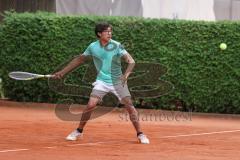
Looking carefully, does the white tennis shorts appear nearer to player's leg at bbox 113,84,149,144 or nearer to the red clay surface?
player's leg at bbox 113,84,149,144

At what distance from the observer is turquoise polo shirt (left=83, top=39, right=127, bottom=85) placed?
33.2ft

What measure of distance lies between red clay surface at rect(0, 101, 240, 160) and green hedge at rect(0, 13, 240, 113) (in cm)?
97

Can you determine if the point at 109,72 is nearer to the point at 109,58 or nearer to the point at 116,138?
the point at 109,58

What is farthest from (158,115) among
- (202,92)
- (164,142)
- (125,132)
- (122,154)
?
(122,154)

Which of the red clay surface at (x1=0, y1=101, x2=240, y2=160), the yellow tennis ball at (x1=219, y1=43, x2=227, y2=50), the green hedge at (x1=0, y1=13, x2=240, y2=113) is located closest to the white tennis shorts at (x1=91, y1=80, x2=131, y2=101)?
the red clay surface at (x1=0, y1=101, x2=240, y2=160)

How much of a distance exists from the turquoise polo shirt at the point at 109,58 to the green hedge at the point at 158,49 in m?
7.81

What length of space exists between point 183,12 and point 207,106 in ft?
15.6

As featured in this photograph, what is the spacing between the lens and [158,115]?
17.5 meters

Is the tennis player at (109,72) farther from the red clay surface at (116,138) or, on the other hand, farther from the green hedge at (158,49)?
the green hedge at (158,49)

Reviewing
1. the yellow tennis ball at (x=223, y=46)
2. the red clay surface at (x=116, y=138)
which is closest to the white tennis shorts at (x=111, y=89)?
the red clay surface at (x=116, y=138)

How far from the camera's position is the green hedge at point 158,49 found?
58.3ft

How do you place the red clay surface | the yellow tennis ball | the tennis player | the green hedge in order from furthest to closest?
the green hedge < the yellow tennis ball < the tennis player < the red clay surface

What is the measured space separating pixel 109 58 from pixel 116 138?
5.69 ft

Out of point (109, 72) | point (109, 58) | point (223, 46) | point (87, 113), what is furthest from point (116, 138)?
point (223, 46)
